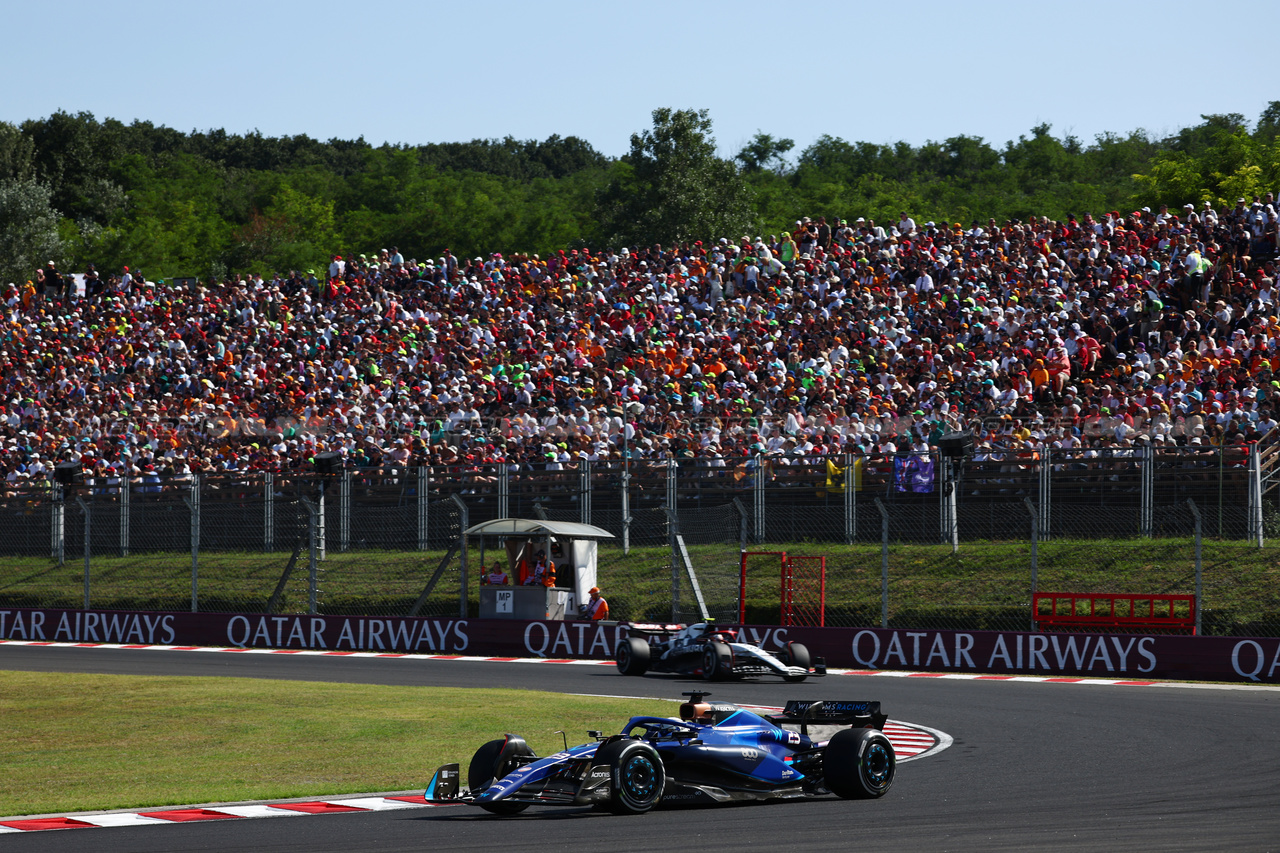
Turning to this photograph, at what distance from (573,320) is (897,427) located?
11.2 meters

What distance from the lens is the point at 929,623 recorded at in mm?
21938

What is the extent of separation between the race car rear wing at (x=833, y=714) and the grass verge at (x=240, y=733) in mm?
2706

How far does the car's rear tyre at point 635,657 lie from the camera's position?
66.6ft

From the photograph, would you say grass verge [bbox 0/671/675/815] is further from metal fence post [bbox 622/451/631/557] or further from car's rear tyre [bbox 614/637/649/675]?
metal fence post [bbox 622/451/631/557]

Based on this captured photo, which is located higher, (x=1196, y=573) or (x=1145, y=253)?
(x=1145, y=253)

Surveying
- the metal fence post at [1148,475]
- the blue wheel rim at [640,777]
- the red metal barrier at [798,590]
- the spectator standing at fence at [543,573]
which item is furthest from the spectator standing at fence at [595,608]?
the blue wheel rim at [640,777]

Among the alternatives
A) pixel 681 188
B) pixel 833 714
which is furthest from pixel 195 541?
pixel 681 188

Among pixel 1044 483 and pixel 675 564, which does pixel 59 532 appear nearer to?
pixel 675 564

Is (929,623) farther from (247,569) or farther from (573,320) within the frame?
(573,320)

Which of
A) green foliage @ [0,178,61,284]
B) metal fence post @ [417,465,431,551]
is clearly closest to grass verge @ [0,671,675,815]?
metal fence post @ [417,465,431,551]

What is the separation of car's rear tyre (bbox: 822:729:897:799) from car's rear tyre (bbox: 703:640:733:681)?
29.4ft

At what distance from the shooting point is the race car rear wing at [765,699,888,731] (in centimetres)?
1052

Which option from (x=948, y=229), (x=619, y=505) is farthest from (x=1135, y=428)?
(x=948, y=229)

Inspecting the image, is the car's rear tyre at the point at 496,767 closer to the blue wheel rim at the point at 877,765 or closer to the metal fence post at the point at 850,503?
the blue wheel rim at the point at 877,765
